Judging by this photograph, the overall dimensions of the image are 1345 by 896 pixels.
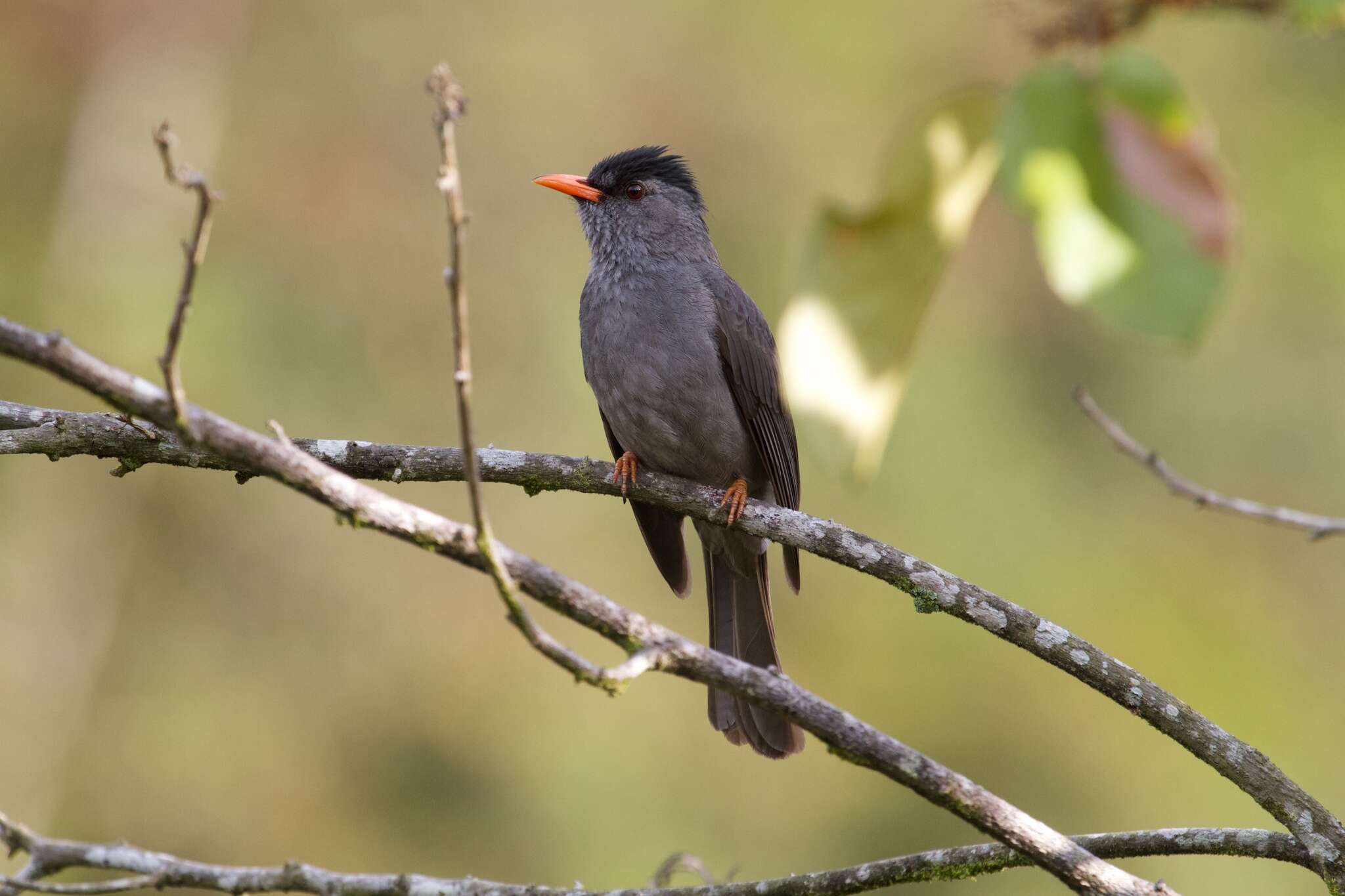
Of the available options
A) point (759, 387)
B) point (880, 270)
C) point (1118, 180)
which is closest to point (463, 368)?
point (880, 270)

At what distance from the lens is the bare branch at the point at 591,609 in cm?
200

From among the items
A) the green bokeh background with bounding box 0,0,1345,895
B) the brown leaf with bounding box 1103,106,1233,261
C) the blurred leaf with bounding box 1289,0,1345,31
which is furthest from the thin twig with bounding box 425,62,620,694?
the green bokeh background with bounding box 0,0,1345,895

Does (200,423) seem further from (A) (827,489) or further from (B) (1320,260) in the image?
(B) (1320,260)

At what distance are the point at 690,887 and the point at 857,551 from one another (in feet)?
2.99

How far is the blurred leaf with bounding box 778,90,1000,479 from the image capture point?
7.06 ft

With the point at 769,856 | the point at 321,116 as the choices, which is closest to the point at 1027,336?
the point at 769,856

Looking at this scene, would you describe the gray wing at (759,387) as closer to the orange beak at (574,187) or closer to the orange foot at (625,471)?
the orange foot at (625,471)

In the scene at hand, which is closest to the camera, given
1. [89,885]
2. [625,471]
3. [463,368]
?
[463,368]

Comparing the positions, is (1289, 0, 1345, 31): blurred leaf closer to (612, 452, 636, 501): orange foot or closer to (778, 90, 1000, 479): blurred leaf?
(778, 90, 1000, 479): blurred leaf

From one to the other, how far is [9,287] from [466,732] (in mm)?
3996

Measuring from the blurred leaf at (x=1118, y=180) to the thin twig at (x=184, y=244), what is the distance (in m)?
1.21

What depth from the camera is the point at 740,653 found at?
4727 mm

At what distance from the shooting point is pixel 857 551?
317 cm

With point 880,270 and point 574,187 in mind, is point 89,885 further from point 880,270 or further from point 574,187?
point 574,187
